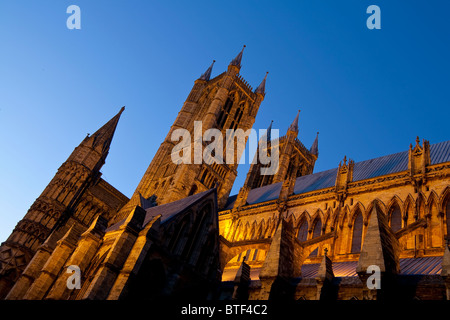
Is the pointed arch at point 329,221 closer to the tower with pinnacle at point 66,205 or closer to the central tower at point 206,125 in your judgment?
the central tower at point 206,125

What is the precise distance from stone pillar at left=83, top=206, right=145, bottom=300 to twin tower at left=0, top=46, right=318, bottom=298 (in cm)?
604

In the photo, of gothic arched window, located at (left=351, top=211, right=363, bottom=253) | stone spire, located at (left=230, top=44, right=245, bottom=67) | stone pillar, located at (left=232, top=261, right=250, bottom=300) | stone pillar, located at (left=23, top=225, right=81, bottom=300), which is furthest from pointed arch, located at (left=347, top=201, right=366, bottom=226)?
stone spire, located at (left=230, top=44, right=245, bottom=67)

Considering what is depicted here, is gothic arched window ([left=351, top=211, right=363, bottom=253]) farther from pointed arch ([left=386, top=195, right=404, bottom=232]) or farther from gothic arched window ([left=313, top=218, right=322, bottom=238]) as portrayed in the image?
gothic arched window ([left=313, top=218, right=322, bottom=238])

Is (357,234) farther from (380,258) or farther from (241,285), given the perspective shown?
(380,258)

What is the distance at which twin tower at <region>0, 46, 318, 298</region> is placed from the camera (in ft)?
94.2

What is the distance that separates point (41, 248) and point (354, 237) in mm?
19184

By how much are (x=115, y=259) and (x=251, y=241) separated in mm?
10578

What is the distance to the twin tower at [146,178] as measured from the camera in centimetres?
2870

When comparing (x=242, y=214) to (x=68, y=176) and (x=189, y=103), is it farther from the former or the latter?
(x=189, y=103)

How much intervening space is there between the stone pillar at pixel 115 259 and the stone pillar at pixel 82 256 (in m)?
1.93

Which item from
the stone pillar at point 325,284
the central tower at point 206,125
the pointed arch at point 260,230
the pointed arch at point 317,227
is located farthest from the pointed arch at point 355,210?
the central tower at point 206,125

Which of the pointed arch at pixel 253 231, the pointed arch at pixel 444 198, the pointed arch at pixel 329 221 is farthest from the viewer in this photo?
the pointed arch at pixel 253 231
